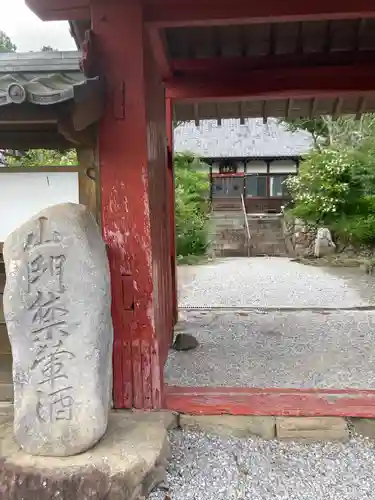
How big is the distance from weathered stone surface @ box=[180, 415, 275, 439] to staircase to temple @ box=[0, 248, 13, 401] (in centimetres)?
129

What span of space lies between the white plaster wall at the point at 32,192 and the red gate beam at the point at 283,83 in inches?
77.9

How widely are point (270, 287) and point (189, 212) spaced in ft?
17.5

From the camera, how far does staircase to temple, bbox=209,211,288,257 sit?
18344 mm

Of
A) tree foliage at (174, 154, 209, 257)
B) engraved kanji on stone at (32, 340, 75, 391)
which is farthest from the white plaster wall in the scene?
tree foliage at (174, 154, 209, 257)

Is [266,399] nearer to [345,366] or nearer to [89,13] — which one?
[345,366]

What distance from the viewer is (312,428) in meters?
3.17

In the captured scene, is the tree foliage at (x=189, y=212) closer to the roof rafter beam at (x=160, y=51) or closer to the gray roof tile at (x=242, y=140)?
the gray roof tile at (x=242, y=140)

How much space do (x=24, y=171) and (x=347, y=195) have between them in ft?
39.3

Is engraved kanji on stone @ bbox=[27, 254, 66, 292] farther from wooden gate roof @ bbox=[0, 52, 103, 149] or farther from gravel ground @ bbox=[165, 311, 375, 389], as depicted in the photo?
gravel ground @ bbox=[165, 311, 375, 389]

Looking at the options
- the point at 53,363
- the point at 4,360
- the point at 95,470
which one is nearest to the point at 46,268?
the point at 53,363

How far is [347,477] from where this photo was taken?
2820 millimetres

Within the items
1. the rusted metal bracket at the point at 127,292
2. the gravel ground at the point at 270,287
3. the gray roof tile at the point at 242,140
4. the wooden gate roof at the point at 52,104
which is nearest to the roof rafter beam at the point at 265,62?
the wooden gate roof at the point at 52,104

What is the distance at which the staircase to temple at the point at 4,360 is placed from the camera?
139 inches

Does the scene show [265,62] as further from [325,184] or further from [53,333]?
[325,184]
